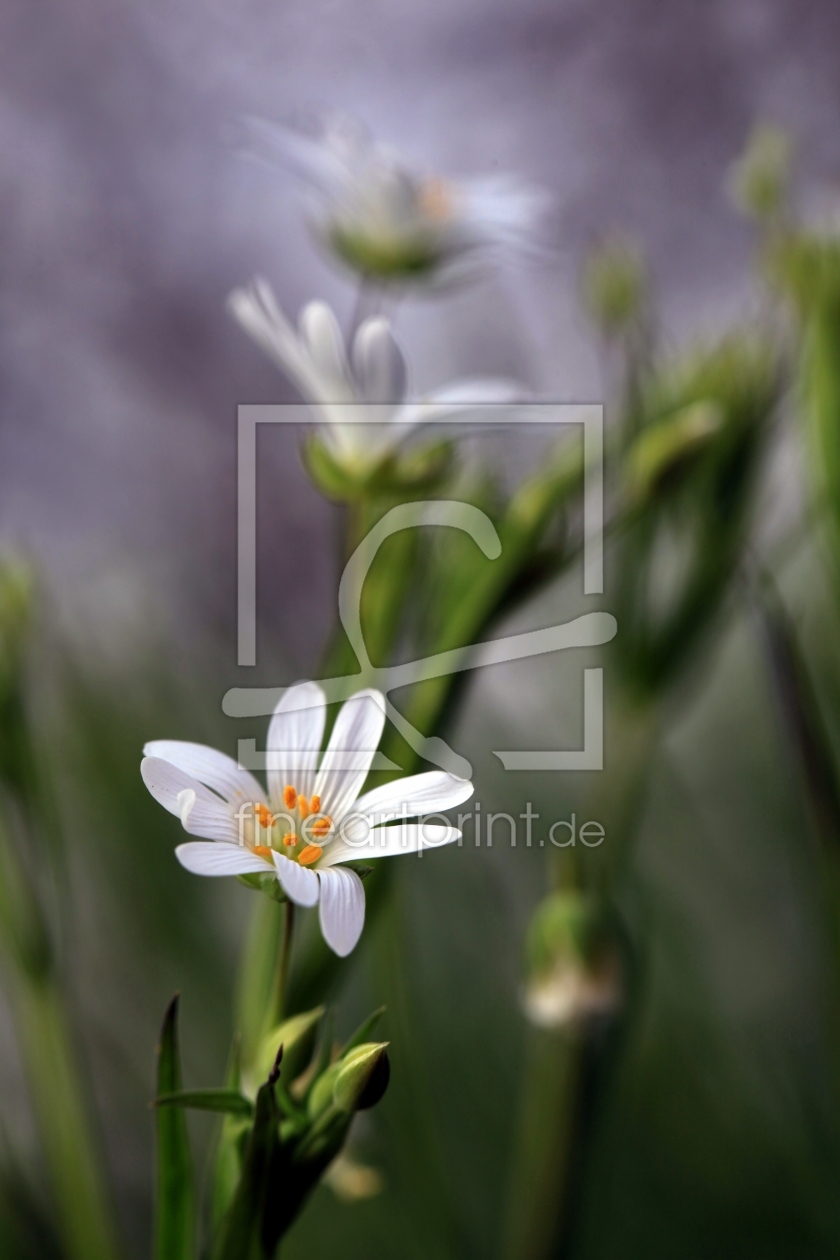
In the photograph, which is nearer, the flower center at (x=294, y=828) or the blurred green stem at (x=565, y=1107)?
the flower center at (x=294, y=828)

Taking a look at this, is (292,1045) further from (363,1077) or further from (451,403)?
(451,403)

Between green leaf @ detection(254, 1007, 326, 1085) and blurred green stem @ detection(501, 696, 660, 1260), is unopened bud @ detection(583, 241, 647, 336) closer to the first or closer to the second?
blurred green stem @ detection(501, 696, 660, 1260)

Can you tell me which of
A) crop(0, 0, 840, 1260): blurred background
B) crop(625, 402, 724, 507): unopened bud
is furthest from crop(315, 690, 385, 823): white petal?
crop(0, 0, 840, 1260): blurred background

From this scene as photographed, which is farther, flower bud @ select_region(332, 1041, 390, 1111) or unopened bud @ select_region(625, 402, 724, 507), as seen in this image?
unopened bud @ select_region(625, 402, 724, 507)

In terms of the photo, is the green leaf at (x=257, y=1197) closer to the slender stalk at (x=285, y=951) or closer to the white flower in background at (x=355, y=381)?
the slender stalk at (x=285, y=951)

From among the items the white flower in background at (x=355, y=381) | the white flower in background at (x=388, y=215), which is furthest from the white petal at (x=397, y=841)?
the white flower in background at (x=388, y=215)

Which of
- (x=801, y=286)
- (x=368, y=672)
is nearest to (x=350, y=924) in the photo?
(x=368, y=672)

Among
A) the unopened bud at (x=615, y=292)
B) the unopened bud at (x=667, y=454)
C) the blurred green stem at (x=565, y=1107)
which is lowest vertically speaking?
the blurred green stem at (x=565, y=1107)
